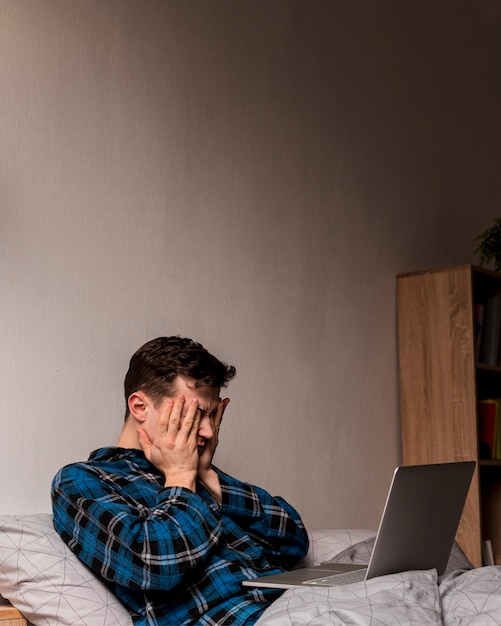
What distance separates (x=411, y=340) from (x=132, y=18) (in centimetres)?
152

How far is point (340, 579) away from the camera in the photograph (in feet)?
5.82

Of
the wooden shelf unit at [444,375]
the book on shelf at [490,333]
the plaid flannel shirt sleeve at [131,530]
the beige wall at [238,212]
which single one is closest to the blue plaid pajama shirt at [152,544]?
the plaid flannel shirt sleeve at [131,530]

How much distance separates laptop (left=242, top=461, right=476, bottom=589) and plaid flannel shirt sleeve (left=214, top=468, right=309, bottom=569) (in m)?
0.17

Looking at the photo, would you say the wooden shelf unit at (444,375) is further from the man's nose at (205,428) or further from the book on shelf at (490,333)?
the man's nose at (205,428)

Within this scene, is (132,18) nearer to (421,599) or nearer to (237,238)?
(237,238)

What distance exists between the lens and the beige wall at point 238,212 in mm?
2096

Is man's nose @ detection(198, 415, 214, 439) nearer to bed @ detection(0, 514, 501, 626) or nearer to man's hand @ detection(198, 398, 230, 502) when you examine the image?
man's hand @ detection(198, 398, 230, 502)

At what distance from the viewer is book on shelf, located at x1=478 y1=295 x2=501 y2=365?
10.8 feet

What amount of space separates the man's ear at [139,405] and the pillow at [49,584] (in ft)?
1.08

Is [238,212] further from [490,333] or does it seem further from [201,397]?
[490,333]

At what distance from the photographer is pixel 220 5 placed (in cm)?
269

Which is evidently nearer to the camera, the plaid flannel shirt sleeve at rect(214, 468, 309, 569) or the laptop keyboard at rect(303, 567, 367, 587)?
the laptop keyboard at rect(303, 567, 367, 587)

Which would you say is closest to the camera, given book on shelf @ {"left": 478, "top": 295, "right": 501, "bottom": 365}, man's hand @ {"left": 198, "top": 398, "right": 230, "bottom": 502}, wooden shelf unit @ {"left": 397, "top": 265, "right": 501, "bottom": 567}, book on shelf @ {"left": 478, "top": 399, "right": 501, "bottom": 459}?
man's hand @ {"left": 198, "top": 398, "right": 230, "bottom": 502}

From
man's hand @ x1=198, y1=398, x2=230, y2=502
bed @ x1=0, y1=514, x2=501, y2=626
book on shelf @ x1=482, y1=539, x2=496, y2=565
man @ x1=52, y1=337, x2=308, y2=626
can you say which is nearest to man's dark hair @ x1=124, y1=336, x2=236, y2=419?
man @ x1=52, y1=337, x2=308, y2=626
